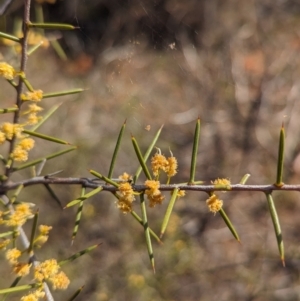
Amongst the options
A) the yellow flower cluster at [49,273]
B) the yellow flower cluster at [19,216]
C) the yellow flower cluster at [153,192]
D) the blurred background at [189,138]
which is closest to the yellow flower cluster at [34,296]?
the yellow flower cluster at [49,273]

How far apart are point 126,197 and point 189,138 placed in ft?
8.27

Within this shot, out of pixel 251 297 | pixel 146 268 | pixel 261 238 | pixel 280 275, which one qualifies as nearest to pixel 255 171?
pixel 261 238

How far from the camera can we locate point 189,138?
3131mm

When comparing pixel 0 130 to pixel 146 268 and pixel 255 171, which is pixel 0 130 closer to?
pixel 146 268

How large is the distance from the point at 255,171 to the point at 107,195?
3.66ft

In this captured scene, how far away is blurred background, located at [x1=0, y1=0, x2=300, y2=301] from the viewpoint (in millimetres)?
2355

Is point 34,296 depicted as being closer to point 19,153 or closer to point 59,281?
point 59,281

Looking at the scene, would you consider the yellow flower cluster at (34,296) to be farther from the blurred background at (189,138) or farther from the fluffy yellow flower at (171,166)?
the blurred background at (189,138)

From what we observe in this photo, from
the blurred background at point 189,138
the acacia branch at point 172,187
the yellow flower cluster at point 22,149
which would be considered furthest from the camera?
the blurred background at point 189,138

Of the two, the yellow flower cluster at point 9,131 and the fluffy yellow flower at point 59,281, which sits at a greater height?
the yellow flower cluster at point 9,131

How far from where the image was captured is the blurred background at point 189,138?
2.36 metres

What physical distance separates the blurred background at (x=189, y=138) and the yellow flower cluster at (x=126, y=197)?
52.8 inches

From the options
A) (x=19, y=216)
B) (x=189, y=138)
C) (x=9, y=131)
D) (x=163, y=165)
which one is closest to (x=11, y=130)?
(x=9, y=131)

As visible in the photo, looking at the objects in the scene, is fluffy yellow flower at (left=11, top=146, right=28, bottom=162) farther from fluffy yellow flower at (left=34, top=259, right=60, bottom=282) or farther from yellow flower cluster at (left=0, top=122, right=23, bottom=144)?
fluffy yellow flower at (left=34, top=259, right=60, bottom=282)
